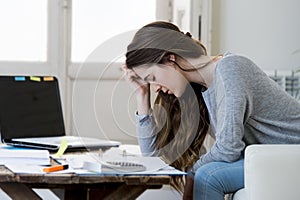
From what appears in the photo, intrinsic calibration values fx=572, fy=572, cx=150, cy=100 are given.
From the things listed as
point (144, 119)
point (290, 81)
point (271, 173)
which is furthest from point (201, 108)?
point (290, 81)

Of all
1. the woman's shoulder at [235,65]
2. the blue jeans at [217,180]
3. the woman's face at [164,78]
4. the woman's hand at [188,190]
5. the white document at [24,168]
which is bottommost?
the woman's hand at [188,190]

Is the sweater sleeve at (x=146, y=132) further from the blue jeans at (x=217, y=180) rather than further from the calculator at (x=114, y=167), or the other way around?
the calculator at (x=114, y=167)

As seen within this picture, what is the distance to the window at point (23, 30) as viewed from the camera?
326 centimetres

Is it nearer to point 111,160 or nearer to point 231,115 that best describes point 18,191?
point 111,160

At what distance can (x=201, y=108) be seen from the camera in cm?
202

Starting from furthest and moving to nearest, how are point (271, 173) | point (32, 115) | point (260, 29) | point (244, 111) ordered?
point (260, 29) < point (32, 115) < point (244, 111) < point (271, 173)

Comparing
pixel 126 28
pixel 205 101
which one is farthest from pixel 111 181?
pixel 126 28

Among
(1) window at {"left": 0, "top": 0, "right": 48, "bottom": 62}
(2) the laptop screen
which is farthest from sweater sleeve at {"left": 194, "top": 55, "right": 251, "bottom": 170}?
(1) window at {"left": 0, "top": 0, "right": 48, "bottom": 62}

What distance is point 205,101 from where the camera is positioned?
1.94 metres

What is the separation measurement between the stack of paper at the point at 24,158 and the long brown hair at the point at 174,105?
0.42m

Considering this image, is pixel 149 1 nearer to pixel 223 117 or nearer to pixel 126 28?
pixel 126 28

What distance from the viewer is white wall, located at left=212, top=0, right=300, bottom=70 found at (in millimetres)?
3377

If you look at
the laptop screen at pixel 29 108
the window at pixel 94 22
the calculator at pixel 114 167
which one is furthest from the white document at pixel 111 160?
the window at pixel 94 22

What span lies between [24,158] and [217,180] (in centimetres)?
57
